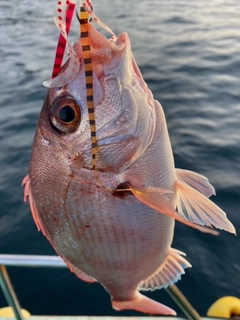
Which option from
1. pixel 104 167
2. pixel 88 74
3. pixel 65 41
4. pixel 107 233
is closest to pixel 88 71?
pixel 88 74

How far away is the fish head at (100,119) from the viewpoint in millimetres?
1420

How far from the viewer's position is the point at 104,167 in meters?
1.45

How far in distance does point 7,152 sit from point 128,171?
16.5 feet

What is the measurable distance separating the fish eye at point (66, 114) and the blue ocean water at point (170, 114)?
104 inches

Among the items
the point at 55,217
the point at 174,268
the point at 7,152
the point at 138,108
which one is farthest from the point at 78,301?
the point at 7,152

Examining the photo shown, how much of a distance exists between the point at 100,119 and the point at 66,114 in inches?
4.8

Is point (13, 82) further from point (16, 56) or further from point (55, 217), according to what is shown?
point (55, 217)

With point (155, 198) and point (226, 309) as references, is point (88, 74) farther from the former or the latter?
point (226, 309)

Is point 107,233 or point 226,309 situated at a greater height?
point 107,233

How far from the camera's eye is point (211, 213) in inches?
62.7

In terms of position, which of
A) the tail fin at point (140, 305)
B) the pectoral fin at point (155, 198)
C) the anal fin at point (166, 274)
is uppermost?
the pectoral fin at point (155, 198)

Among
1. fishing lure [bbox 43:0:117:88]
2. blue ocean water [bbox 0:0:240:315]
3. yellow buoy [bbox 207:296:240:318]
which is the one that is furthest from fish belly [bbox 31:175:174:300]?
blue ocean water [bbox 0:0:240:315]

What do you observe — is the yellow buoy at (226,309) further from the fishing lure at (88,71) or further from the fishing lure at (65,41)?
the fishing lure at (65,41)

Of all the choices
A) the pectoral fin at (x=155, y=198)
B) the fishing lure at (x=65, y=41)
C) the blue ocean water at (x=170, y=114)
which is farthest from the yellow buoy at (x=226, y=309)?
the fishing lure at (x=65, y=41)
